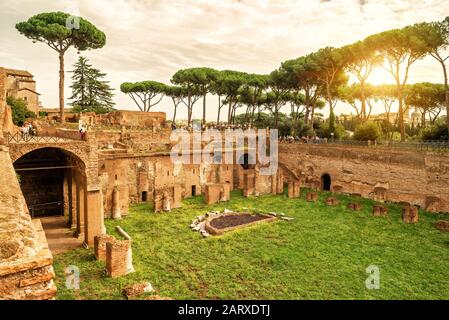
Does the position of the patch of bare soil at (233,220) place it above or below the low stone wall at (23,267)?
below

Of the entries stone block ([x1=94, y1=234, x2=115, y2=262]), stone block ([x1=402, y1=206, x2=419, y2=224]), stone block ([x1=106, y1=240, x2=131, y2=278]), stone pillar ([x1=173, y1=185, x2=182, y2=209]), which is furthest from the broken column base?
stone block ([x1=402, y1=206, x2=419, y2=224])

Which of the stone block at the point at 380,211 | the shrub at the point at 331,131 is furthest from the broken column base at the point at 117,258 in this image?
the shrub at the point at 331,131

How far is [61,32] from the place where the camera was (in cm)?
2586

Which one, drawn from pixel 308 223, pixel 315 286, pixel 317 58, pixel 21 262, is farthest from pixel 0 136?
pixel 317 58

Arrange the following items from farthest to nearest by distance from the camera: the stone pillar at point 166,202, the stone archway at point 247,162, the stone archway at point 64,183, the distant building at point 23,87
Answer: the distant building at point 23,87, the stone archway at point 247,162, the stone pillar at point 166,202, the stone archway at point 64,183

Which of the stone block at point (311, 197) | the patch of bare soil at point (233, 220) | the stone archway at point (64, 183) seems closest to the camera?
the stone archway at point (64, 183)

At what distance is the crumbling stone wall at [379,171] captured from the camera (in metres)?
19.1

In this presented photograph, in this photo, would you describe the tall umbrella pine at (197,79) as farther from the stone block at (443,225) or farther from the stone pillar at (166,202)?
the stone block at (443,225)

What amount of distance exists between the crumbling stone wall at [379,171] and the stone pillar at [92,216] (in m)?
17.6

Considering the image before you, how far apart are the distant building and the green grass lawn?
88.9 feet

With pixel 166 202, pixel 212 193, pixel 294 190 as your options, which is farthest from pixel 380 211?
pixel 166 202

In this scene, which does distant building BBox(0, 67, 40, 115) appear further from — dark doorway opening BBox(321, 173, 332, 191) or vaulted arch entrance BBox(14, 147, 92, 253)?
dark doorway opening BBox(321, 173, 332, 191)

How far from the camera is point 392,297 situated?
31.9 ft

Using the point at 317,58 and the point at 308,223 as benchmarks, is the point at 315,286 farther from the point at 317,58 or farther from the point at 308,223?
the point at 317,58
